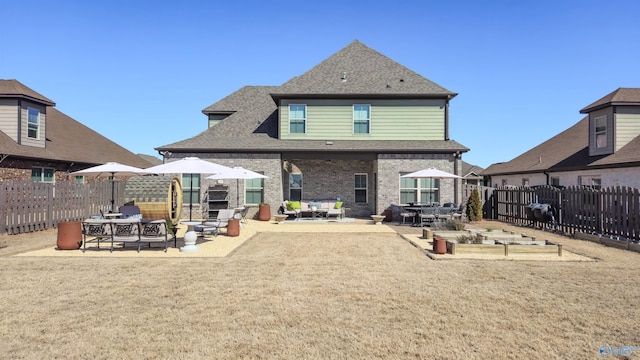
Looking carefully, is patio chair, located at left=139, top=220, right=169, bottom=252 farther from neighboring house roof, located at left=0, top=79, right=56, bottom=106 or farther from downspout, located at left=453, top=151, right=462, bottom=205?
downspout, located at left=453, top=151, right=462, bottom=205

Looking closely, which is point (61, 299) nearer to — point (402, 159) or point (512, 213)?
point (402, 159)

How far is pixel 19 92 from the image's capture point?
1773 cm

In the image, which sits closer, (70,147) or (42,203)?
(42,203)

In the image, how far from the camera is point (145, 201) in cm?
1224

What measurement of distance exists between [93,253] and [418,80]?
1830 centimetres

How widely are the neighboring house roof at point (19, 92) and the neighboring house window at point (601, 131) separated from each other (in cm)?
2996

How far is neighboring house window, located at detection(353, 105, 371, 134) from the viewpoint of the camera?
20266 millimetres

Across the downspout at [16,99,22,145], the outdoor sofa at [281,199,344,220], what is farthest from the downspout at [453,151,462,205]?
the downspout at [16,99,22,145]

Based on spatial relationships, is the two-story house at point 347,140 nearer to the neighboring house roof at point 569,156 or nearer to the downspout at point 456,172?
the downspout at point 456,172

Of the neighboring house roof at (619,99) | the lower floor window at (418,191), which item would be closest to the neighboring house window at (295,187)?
the lower floor window at (418,191)

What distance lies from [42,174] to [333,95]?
16669 mm

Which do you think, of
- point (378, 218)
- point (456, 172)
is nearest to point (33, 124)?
point (378, 218)

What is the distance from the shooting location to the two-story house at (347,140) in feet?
63.0

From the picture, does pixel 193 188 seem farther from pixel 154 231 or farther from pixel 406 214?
pixel 406 214
